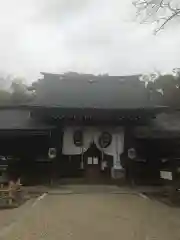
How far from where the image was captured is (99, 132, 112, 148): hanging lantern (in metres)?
28.1

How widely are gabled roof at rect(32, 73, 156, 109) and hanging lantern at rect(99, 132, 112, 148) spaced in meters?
1.78

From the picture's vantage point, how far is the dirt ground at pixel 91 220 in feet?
34.3

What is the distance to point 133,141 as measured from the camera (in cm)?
2809

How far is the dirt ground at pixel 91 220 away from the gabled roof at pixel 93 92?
10760 mm

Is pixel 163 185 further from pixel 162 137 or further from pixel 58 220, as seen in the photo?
pixel 58 220

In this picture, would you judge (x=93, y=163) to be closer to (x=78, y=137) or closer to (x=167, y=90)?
(x=78, y=137)

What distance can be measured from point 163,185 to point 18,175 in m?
8.41

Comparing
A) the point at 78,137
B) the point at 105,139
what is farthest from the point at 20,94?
the point at 105,139

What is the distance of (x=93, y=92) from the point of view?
103 ft

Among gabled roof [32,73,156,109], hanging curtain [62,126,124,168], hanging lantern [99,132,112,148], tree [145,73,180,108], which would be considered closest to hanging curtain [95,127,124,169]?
hanging curtain [62,126,124,168]

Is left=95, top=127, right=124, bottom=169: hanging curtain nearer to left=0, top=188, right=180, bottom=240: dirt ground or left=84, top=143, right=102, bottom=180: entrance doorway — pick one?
left=84, top=143, right=102, bottom=180: entrance doorway

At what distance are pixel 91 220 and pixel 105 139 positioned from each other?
15.5 meters

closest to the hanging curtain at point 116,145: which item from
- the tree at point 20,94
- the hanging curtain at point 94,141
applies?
the hanging curtain at point 94,141

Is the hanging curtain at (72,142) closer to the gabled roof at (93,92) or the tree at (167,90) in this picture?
the gabled roof at (93,92)
